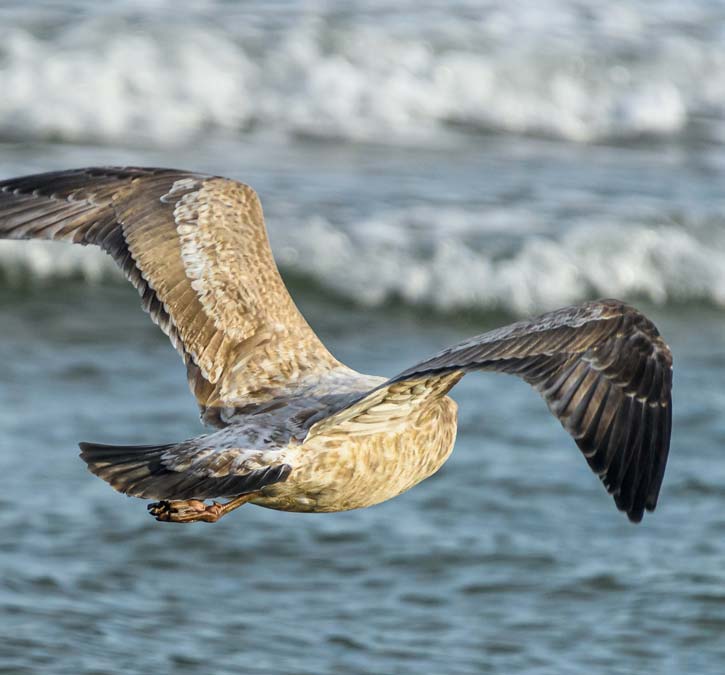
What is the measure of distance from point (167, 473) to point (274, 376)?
71cm

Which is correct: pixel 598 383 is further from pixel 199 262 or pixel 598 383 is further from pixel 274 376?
pixel 199 262

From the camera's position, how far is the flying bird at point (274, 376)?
3242 mm

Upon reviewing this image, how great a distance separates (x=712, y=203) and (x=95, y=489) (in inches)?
212

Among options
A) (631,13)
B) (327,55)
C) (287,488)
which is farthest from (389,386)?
(631,13)

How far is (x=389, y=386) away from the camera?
322 cm

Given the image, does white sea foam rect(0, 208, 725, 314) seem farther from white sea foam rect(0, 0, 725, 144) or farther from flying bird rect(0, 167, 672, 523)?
flying bird rect(0, 167, 672, 523)

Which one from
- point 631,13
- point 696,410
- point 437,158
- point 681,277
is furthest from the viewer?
point 631,13

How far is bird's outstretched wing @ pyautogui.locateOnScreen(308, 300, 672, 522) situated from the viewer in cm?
311

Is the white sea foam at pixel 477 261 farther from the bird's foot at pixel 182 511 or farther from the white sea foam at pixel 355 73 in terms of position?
the bird's foot at pixel 182 511

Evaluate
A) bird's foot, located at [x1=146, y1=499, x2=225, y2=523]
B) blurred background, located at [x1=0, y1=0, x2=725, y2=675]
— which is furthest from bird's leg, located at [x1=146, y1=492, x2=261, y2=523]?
blurred background, located at [x1=0, y1=0, x2=725, y2=675]

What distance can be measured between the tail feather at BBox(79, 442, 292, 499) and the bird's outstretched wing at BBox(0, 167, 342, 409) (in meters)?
0.54

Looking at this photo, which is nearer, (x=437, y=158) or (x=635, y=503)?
(x=635, y=503)

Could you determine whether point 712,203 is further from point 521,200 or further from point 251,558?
point 251,558

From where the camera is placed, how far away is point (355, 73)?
11023mm
